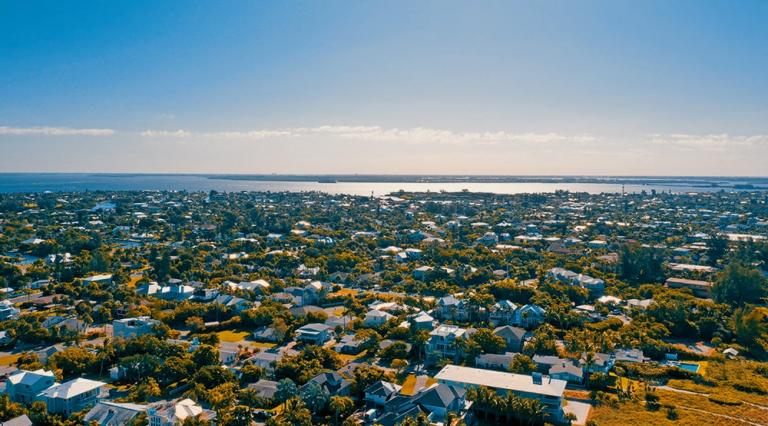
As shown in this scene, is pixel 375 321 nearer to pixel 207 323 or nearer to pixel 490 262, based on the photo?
pixel 207 323

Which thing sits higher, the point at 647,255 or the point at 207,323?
the point at 647,255

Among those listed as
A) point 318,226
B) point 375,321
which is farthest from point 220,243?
point 375,321

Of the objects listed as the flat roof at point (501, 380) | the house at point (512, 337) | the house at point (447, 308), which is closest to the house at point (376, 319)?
the house at point (447, 308)

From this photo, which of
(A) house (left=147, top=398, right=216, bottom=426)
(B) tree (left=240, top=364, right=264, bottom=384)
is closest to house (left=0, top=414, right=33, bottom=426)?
(A) house (left=147, top=398, right=216, bottom=426)

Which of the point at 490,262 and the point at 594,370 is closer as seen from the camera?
the point at 594,370

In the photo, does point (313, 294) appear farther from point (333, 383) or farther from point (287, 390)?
point (287, 390)

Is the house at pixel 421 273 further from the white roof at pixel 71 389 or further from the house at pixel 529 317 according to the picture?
the white roof at pixel 71 389
